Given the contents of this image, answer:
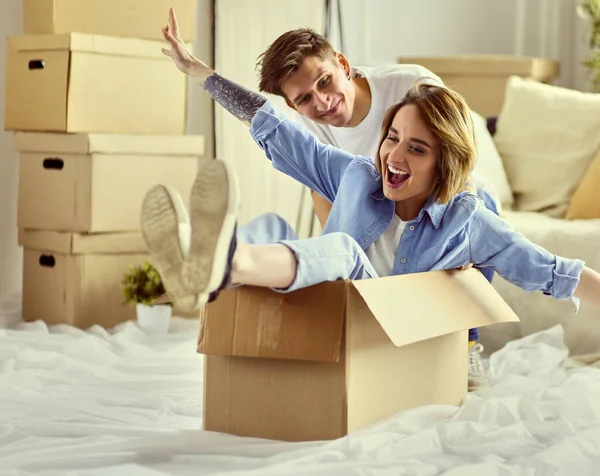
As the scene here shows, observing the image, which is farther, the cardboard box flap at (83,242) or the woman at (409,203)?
the cardboard box flap at (83,242)

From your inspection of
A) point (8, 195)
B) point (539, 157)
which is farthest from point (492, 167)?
point (8, 195)

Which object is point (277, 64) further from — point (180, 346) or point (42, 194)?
point (42, 194)

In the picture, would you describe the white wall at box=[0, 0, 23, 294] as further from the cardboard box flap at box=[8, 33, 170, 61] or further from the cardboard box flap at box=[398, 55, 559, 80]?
the cardboard box flap at box=[398, 55, 559, 80]

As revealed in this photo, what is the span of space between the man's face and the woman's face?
317 millimetres

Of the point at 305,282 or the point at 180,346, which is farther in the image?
the point at 180,346

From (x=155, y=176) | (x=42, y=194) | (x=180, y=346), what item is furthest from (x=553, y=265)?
(x=42, y=194)

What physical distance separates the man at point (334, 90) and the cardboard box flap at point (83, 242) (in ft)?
2.71

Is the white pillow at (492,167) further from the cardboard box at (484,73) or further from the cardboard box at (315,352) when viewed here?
the cardboard box at (315,352)

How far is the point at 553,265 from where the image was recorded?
1868mm

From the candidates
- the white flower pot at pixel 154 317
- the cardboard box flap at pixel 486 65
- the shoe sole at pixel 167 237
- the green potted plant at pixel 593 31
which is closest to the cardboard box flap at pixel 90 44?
the white flower pot at pixel 154 317

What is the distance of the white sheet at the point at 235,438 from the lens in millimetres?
1577

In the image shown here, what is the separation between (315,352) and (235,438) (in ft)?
0.72

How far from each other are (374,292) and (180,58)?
2.60ft

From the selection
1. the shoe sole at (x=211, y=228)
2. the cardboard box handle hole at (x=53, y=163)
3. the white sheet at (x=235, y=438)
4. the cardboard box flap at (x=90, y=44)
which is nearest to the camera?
the shoe sole at (x=211, y=228)
